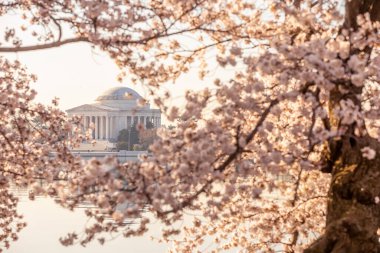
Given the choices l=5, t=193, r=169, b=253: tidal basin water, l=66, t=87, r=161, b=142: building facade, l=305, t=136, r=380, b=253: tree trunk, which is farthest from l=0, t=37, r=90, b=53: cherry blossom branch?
l=66, t=87, r=161, b=142: building facade

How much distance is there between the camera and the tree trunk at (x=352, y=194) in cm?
817

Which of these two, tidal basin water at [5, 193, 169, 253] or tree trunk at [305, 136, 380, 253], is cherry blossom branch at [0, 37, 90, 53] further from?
tidal basin water at [5, 193, 169, 253]

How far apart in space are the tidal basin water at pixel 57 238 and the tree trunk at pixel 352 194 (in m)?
16.3

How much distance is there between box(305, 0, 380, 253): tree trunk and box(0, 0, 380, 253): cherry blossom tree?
14mm

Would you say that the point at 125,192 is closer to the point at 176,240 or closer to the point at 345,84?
the point at 345,84

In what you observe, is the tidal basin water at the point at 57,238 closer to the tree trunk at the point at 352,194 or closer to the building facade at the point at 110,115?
the tree trunk at the point at 352,194

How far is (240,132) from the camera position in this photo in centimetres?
793

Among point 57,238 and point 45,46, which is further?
point 57,238

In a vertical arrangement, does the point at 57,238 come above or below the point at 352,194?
below

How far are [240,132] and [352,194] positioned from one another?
5.83 feet

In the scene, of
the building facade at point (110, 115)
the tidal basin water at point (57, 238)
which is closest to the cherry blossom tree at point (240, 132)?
the tidal basin water at point (57, 238)

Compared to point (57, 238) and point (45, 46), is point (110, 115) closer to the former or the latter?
point (57, 238)

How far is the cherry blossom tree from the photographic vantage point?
6.63 metres

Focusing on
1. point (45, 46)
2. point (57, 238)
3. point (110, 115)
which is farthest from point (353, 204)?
point (110, 115)
